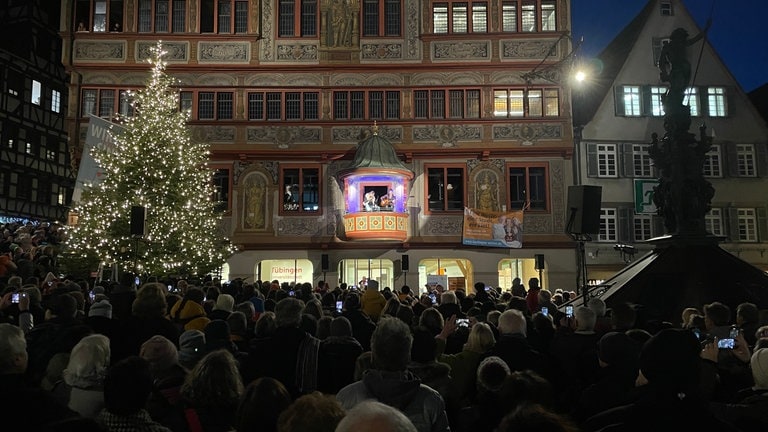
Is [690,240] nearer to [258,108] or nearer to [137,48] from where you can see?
[258,108]

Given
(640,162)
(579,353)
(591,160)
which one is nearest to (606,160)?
(591,160)

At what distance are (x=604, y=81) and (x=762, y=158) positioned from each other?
8156mm

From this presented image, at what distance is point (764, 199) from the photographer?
31.1 m

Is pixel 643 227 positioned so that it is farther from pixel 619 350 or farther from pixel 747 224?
pixel 619 350

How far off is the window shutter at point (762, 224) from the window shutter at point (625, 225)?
20.0ft

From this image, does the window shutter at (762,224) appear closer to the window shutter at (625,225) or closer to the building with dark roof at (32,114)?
the window shutter at (625,225)

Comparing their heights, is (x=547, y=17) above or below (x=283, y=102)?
above

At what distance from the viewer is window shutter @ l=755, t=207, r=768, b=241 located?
3086cm

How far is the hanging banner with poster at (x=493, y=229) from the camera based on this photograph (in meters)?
28.1

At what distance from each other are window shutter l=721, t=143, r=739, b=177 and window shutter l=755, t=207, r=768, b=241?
78.8 inches

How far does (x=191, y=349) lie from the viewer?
610 cm

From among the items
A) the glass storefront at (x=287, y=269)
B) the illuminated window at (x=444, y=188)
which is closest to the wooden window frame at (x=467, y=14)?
the illuminated window at (x=444, y=188)

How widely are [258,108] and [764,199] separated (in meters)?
23.7

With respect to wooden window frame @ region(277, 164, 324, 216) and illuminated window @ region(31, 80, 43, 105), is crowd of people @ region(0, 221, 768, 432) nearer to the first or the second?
wooden window frame @ region(277, 164, 324, 216)
